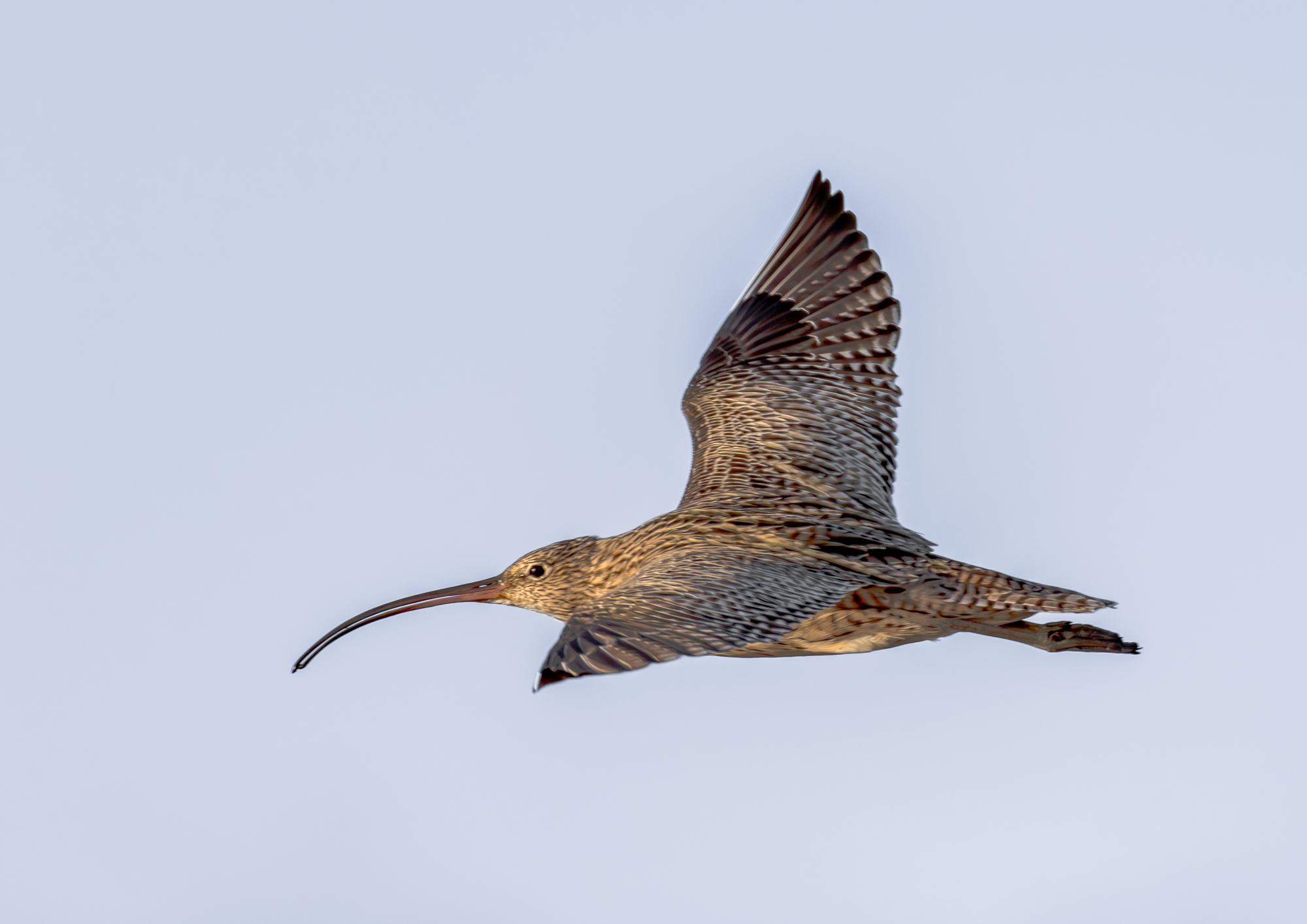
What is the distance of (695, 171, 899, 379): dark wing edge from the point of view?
16.7 metres

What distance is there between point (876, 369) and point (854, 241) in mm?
1596

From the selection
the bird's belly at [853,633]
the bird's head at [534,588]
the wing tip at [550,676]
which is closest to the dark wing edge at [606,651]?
the wing tip at [550,676]

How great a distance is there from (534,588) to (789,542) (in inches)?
106

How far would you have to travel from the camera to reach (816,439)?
51.6 feet

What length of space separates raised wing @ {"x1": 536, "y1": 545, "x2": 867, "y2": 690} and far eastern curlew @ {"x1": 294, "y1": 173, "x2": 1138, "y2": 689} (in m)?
0.02

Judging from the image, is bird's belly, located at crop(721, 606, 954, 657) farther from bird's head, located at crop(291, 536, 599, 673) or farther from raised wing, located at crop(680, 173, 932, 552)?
bird's head, located at crop(291, 536, 599, 673)

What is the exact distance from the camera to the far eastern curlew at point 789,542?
11.1 m

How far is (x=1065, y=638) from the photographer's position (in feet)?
49.2

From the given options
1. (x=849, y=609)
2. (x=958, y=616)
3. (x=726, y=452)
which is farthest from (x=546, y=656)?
(x=726, y=452)

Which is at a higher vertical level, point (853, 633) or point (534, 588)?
point (534, 588)

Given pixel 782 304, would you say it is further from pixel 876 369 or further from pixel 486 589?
pixel 486 589

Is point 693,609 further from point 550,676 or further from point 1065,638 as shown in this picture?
point 1065,638

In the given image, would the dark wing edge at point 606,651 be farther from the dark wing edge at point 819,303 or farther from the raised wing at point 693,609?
the dark wing edge at point 819,303

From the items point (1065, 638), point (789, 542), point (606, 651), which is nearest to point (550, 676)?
point (606, 651)
